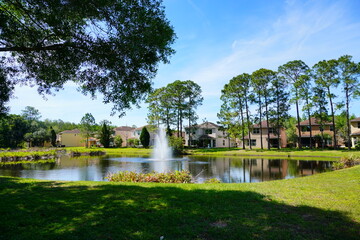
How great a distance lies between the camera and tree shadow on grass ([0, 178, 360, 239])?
15.1ft

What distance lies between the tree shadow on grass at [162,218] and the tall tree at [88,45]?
4482 millimetres

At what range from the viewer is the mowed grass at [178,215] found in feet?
15.1

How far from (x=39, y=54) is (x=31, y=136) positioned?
69036 mm

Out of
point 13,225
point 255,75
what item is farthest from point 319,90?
point 13,225

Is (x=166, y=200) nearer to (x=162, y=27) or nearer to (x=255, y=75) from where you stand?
(x=162, y=27)

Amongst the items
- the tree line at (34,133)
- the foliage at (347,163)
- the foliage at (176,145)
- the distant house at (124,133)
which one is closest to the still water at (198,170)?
the foliage at (347,163)

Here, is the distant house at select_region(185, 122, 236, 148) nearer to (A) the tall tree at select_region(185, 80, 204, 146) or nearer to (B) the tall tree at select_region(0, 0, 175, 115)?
(A) the tall tree at select_region(185, 80, 204, 146)

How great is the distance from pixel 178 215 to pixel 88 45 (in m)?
6.82

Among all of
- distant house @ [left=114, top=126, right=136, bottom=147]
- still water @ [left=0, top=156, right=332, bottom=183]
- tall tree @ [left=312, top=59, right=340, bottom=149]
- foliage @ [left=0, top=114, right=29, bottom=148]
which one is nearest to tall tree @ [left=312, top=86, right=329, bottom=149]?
tall tree @ [left=312, top=59, right=340, bottom=149]

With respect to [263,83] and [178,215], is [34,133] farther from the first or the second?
[178,215]

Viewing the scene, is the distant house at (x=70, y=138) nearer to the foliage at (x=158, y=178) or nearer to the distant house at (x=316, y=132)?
the distant house at (x=316, y=132)

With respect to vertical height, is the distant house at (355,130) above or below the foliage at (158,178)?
above

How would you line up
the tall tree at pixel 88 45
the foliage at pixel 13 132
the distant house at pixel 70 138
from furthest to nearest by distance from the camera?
the distant house at pixel 70 138 < the foliage at pixel 13 132 < the tall tree at pixel 88 45

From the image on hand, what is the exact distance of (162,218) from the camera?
5.48 metres
